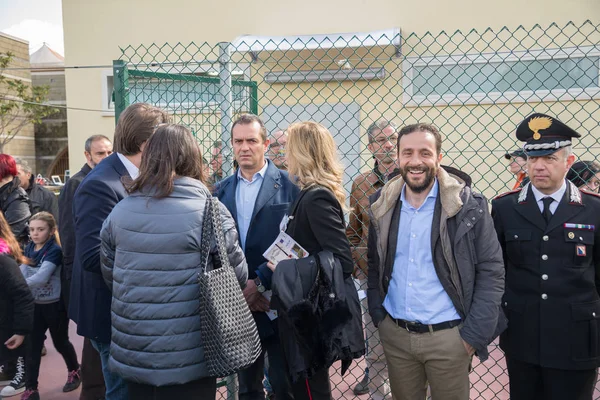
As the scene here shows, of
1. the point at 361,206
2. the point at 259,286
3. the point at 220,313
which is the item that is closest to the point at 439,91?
the point at 361,206

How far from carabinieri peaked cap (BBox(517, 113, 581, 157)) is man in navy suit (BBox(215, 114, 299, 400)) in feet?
4.53

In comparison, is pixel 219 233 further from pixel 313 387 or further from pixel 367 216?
pixel 367 216

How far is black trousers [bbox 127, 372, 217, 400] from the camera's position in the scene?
235 cm

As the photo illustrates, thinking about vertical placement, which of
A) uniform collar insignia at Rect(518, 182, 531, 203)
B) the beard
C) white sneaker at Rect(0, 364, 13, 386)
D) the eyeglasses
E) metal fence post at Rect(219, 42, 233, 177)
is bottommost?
white sneaker at Rect(0, 364, 13, 386)

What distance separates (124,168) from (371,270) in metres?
1.51

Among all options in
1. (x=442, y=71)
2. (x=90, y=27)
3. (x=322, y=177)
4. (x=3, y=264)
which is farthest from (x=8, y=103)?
(x=322, y=177)

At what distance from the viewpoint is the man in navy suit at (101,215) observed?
2.65 metres

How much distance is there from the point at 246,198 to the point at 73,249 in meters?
1.83

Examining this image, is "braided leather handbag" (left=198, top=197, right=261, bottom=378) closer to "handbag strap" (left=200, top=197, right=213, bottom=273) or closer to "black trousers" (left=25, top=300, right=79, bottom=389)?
"handbag strap" (left=200, top=197, right=213, bottom=273)

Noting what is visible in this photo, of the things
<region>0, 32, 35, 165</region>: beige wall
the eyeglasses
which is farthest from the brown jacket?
<region>0, 32, 35, 165</region>: beige wall

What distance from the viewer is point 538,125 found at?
9.41ft

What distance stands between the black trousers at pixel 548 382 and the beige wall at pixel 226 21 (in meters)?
6.18

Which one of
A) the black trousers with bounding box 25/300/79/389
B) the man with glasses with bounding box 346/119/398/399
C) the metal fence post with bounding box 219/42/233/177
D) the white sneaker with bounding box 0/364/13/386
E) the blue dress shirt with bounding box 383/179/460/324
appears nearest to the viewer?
the blue dress shirt with bounding box 383/179/460/324

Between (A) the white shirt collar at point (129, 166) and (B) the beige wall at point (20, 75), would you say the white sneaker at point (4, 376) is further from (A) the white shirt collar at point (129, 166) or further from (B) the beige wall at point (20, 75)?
(B) the beige wall at point (20, 75)
